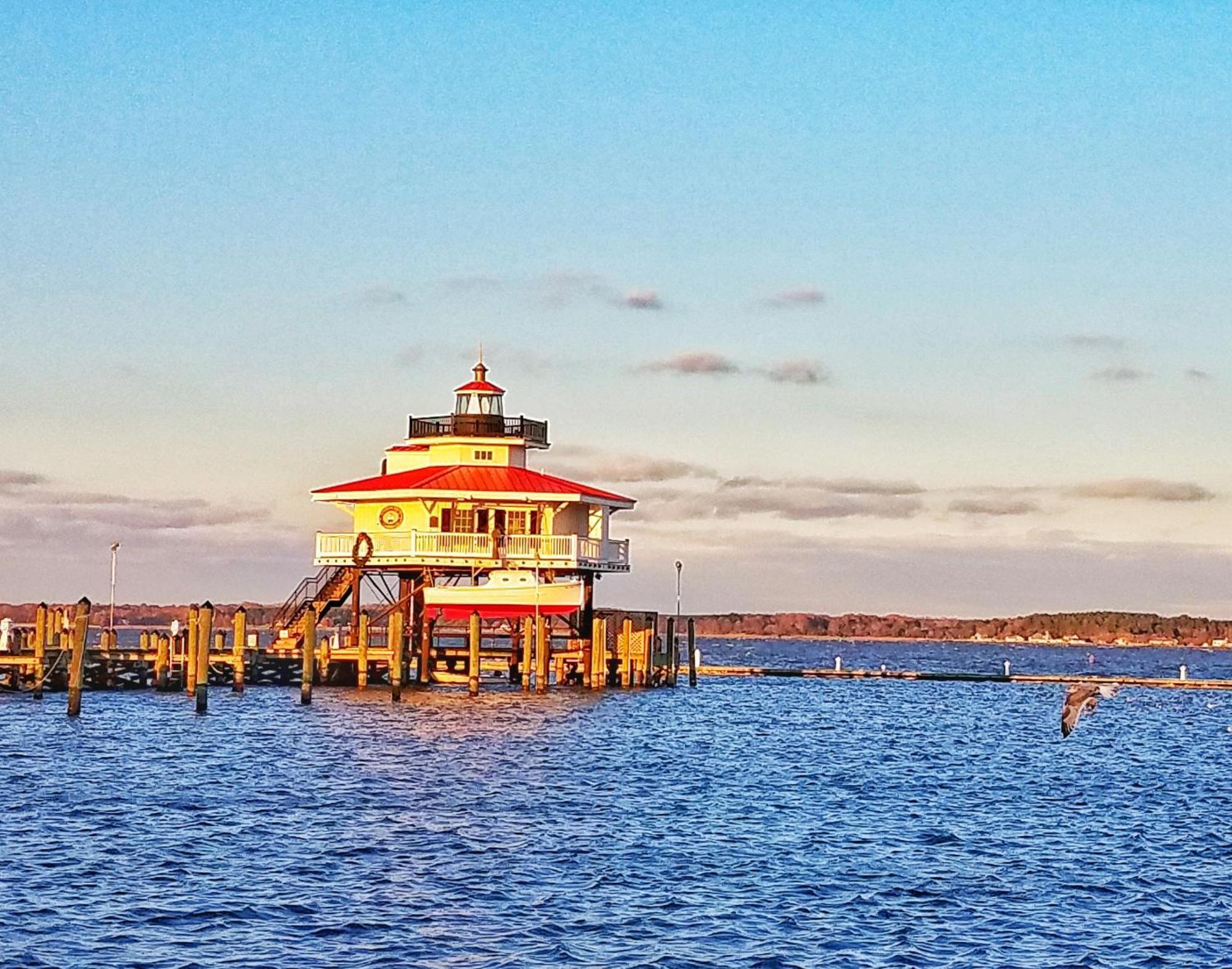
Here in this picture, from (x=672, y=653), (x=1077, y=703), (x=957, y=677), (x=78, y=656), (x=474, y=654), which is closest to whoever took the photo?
(x=1077, y=703)

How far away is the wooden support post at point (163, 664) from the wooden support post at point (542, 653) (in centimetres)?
1278

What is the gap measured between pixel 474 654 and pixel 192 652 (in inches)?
368

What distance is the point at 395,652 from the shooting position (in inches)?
2559

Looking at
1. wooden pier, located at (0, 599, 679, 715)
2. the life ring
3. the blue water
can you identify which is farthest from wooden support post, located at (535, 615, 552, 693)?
→ the life ring

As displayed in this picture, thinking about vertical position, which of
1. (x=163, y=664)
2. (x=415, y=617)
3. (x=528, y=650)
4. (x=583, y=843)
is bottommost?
(x=583, y=843)

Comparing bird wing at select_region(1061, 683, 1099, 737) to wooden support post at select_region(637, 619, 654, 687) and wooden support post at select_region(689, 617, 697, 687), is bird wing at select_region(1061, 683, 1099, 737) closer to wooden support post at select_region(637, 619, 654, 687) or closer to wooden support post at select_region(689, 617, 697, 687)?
wooden support post at select_region(637, 619, 654, 687)

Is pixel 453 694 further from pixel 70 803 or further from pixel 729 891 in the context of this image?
pixel 729 891

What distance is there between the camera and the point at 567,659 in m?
72.2

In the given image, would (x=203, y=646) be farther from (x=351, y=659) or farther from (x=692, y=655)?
(x=692, y=655)

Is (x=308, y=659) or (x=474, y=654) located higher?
(x=474, y=654)

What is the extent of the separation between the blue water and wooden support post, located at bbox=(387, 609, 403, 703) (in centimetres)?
131

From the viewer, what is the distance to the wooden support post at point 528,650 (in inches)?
2717

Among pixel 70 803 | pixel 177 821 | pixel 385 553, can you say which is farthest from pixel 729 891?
pixel 385 553

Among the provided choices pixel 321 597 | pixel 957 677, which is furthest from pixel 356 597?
pixel 957 677
